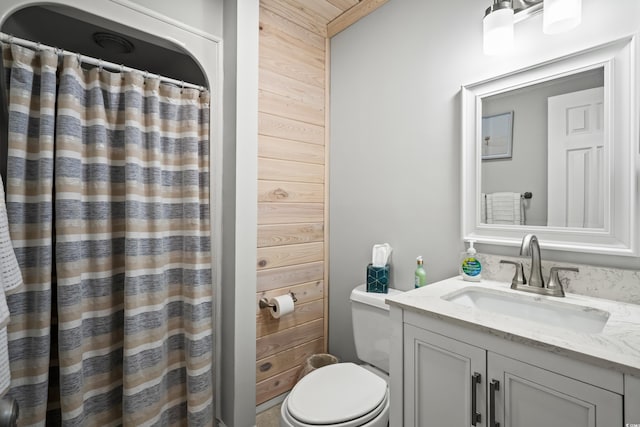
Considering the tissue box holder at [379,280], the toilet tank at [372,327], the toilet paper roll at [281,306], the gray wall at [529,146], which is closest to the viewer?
the gray wall at [529,146]

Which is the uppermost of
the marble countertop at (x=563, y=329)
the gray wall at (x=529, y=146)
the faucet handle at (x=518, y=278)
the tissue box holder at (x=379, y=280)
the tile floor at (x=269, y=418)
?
the gray wall at (x=529, y=146)

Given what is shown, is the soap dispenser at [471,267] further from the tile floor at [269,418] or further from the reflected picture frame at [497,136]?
the tile floor at [269,418]

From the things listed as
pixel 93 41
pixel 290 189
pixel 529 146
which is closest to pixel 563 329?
pixel 529 146

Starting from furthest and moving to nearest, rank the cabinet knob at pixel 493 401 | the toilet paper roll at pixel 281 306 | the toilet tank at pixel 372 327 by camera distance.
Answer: the toilet paper roll at pixel 281 306 < the toilet tank at pixel 372 327 < the cabinet knob at pixel 493 401

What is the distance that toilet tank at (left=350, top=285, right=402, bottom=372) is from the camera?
1.53 meters

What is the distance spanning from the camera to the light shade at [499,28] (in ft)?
3.96

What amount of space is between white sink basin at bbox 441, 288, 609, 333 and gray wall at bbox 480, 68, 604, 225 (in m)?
0.32

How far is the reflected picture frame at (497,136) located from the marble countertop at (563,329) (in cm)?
58

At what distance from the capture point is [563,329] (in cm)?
88

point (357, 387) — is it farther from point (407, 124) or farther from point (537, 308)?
point (407, 124)

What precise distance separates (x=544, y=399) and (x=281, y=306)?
1246mm

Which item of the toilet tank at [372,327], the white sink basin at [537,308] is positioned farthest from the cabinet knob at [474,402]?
the toilet tank at [372,327]

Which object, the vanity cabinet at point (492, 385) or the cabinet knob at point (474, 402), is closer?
the vanity cabinet at point (492, 385)

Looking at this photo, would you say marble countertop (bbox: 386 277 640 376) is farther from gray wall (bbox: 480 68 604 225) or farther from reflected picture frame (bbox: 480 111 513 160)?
reflected picture frame (bbox: 480 111 513 160)
